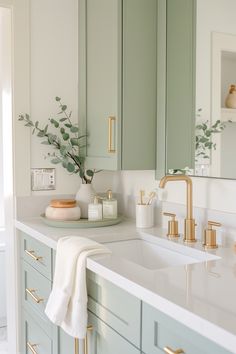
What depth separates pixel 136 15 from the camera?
6.52 ft

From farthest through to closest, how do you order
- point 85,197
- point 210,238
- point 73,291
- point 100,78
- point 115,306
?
point 85,197 < point 100,78 < point 210,238 < point 73,291 < point 115,306

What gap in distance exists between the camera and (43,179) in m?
2.36

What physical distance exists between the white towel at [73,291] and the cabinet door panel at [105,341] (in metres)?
0.05

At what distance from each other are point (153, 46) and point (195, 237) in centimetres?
92

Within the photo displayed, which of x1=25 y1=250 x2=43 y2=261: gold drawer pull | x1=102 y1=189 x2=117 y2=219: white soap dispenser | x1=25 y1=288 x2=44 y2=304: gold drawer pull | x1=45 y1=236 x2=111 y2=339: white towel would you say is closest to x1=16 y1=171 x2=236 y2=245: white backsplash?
x1=102 y1=189 x2=117 y2=219: white soap dispenser

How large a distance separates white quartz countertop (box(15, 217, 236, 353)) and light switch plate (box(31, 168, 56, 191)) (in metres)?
0.63

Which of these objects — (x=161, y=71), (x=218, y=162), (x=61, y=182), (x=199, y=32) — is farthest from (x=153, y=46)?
(x=61, y=182)

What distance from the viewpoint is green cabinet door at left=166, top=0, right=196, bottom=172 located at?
187 centimetres

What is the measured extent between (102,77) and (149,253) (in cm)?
88

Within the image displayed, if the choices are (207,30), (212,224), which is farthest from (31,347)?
(207,30)

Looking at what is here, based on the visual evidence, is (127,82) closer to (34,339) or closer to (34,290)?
(34,290)

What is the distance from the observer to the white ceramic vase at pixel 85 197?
2285 mm

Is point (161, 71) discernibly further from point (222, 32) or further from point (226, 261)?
point (226, 261)

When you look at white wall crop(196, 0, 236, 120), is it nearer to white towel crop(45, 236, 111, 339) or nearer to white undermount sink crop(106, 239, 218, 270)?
white undermount sink crop(106, 239, 218, 270)
